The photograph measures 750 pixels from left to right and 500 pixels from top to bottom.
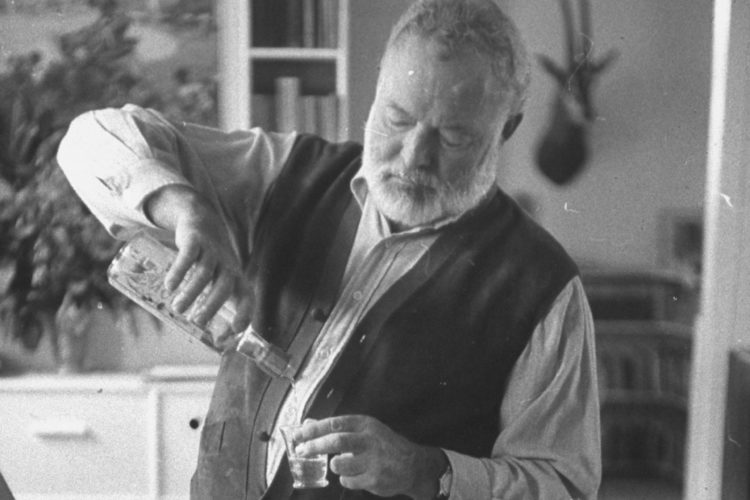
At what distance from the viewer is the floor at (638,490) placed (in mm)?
1068

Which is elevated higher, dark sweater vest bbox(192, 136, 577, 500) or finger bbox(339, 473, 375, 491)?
dark sweater vest bbox(192, 136, 577, 500)

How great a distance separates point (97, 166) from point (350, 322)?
12.9 inches

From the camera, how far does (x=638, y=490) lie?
43.1 inches

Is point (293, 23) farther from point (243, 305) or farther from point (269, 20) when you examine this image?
point (243, 305)

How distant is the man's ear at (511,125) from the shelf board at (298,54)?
0.20 m

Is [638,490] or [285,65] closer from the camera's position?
[285,65]

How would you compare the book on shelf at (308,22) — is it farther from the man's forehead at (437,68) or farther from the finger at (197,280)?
the finger at (197,280)

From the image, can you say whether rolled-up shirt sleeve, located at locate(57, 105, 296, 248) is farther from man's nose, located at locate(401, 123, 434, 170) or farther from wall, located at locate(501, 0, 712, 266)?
wall, located at locate(501, 0, 712, 266)

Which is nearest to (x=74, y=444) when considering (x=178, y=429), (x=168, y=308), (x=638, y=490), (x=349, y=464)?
(x=178, y=429)

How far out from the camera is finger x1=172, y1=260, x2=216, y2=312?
92 centimetres

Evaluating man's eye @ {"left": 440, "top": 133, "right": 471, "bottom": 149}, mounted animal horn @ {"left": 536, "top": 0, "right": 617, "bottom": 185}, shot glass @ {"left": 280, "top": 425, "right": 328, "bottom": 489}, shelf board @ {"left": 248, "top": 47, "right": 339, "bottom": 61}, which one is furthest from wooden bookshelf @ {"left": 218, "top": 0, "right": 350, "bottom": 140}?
shot glass @ {"left": 280, "top": 425, "right": 328, "bottom": 489}

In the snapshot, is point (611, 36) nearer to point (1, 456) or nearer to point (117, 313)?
point (117, 313)

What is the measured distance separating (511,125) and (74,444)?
644mm

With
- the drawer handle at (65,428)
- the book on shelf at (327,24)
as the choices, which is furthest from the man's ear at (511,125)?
the drawer handle at (65,428)
